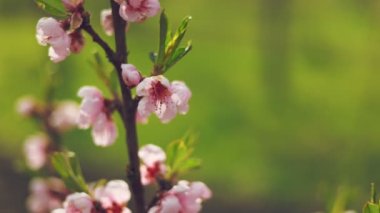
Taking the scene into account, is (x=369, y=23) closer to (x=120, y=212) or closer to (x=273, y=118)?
(x=273, y=118)

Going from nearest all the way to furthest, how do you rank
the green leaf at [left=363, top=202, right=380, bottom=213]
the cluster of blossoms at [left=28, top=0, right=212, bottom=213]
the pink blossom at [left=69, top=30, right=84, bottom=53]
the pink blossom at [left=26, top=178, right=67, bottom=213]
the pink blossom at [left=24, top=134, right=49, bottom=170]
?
the green leaf at [left=363, top=202, right=380, bottom=213]
the cluster of blossoms at [left=28, top=0, right=212, bottom=213]
the pink blossom at [left=69, top=30, right=84, bottom=53]
the pink blossom at [left=26, top=178, right=67, bottom=213]
the pink blossom at [left=24, top=134, right=49, bottom=170]

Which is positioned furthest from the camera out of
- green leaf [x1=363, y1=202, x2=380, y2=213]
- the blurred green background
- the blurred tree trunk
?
the blurred tree trunk

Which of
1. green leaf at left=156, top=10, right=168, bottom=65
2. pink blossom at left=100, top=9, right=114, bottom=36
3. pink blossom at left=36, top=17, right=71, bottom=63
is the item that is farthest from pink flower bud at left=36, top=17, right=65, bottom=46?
green leaf at left=156, top=10, right=168, bottom=65

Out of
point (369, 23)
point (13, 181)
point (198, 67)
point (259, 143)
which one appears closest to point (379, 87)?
point (369, 23)

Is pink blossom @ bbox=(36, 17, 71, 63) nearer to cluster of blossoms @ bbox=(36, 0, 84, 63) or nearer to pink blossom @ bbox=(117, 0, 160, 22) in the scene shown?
cluster of blossoms @ bbox=(36, 0, 84, 63)

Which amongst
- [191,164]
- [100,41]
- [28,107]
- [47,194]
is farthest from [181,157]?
[28,107]

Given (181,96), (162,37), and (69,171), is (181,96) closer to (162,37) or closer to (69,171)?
(162,37)

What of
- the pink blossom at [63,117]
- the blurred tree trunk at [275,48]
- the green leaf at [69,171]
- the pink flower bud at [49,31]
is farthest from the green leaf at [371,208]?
the blurred tree trunk at [275,48]
